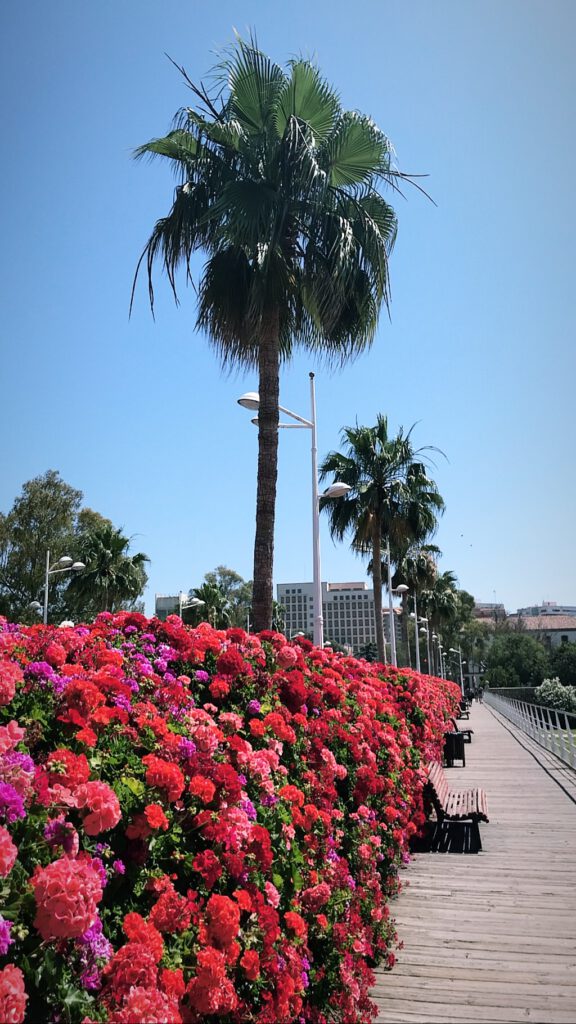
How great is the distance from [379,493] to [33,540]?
112ft

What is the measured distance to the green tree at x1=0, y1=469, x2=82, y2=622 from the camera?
4947 centimetres

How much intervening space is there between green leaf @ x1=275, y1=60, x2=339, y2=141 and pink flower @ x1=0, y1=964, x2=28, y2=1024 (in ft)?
30.9

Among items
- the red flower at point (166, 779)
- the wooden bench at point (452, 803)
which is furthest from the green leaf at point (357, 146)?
the red flower at point (166, 779)

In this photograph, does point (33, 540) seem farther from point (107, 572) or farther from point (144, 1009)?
point (144, 1009)

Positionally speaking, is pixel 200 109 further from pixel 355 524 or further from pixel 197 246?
pixel 355 524

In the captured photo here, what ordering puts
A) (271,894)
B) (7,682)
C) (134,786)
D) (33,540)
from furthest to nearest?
(33,540), (271,894), (7,682), (134,786)

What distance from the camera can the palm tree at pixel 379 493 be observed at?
2273 cm

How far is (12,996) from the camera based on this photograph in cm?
168

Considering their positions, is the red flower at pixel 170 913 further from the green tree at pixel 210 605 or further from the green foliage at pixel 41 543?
the green tree at pixel 210 605

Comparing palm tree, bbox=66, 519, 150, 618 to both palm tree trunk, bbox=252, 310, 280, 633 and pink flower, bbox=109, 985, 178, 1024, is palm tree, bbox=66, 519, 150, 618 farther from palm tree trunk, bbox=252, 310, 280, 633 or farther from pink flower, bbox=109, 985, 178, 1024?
pink flower, bbox=109, 985, 178, 1024

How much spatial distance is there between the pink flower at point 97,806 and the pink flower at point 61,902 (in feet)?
0.87

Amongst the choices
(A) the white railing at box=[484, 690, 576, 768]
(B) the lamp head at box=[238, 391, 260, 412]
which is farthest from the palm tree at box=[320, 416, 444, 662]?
(B) the lamp head at box=[238, 391, 260, 412]

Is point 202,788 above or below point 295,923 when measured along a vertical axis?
above

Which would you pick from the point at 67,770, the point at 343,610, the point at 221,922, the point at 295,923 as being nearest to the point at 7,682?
the point at 67,770
